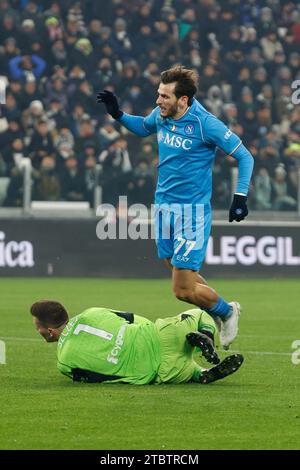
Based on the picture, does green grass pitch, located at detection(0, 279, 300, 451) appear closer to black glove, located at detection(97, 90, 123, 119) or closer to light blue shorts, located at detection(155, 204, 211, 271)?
light blue shorts, located at detection(155, 204, 211, 271)

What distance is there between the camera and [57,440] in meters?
6.67

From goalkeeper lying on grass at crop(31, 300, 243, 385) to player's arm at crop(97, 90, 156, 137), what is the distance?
200 centimetres

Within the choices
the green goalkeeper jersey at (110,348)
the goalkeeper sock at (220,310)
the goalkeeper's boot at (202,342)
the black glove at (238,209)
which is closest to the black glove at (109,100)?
the black glove at (238,209)

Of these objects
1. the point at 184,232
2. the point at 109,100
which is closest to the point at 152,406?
the point at 184,232

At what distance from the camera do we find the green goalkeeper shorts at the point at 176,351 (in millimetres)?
8961

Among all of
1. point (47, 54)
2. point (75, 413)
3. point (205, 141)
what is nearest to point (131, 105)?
point (47, 54)

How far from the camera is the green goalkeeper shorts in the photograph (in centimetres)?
896

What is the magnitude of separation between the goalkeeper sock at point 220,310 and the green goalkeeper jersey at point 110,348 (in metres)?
0.85

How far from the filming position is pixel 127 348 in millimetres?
8883

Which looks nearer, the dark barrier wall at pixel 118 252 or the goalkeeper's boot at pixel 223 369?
the goalkeeper's boot at pixel 223 369

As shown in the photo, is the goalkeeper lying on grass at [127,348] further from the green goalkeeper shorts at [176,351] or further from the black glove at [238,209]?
the black glove at [238,209]

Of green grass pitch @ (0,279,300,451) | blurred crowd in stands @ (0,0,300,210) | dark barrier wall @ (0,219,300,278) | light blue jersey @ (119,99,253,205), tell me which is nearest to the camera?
green grass pitch @ (0,279,300,451)

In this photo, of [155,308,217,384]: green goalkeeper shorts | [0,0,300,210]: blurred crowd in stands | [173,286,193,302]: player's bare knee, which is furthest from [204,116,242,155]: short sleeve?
[0,0,300,210]: blurred crowd in stands

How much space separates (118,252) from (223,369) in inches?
528
